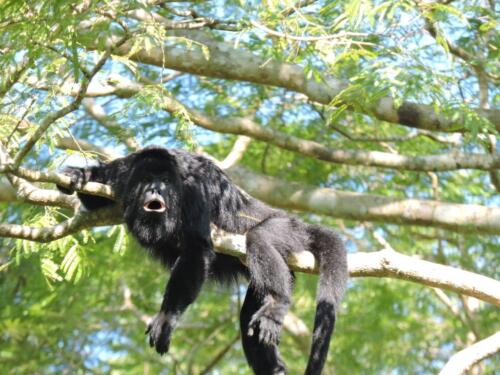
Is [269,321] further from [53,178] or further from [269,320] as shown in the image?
[53,178]

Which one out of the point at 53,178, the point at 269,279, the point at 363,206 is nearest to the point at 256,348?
the point at 269,279

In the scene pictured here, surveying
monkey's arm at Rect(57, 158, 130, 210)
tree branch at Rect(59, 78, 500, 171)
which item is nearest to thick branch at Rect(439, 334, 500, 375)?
monkey's arm at Rect(57, 158, 130, 210)

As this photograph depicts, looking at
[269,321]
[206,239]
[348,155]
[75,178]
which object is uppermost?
[75,178]

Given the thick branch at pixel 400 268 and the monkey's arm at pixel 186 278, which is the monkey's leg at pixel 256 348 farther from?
the thick branch at pixel 400 268

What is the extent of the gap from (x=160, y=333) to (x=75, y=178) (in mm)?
1044

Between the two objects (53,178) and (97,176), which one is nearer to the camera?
(53,178)

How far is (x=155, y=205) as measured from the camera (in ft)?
15.3

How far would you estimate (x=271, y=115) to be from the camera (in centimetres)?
873

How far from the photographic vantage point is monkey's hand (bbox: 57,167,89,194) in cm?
405

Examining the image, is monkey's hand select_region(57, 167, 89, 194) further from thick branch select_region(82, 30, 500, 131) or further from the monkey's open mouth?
thick branch select_region(82, 30, 500, 131)

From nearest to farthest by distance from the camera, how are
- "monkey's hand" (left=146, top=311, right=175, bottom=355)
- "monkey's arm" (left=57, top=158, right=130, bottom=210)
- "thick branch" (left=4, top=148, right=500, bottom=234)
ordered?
"monkey's hand" (left=146, top=311, right=175, bottom=355)
"monkey's arm" (left=57, top=158, right=130, bottom=210)
"thick branch" (left=4, top=148, right=500, bottom=234)

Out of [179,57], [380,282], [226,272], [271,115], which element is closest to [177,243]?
[226,272]

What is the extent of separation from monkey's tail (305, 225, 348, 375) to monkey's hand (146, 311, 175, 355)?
0.85 meters

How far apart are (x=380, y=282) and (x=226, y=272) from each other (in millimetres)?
6319
